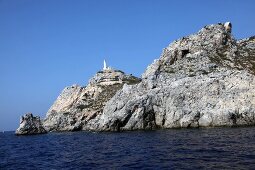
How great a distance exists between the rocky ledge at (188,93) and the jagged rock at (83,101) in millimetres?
473

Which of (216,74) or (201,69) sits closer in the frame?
(216,74)

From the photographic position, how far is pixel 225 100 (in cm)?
9731

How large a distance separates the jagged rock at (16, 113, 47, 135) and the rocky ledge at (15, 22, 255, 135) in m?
13.3

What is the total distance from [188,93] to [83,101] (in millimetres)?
74035

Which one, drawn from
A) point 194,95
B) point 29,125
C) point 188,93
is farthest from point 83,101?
point 194,95

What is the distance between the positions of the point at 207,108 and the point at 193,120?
5.18 m

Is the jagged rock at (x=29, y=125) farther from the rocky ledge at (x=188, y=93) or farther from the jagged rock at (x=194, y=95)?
the jagged rock at (x=194, y=95)

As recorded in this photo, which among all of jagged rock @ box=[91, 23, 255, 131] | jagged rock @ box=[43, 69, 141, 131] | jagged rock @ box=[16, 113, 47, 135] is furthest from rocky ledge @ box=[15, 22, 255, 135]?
jagged rock @ box=[16, 113, 47, 135]

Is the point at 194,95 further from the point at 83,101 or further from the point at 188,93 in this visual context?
the point at 83,101

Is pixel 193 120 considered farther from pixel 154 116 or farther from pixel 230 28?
pixel 230 28

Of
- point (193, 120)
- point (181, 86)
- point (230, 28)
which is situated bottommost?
point (193, 120)

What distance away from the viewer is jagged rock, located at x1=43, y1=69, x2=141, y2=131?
504ft

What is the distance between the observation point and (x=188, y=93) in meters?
105

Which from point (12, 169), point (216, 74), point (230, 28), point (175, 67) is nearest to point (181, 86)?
point (216, 74)
